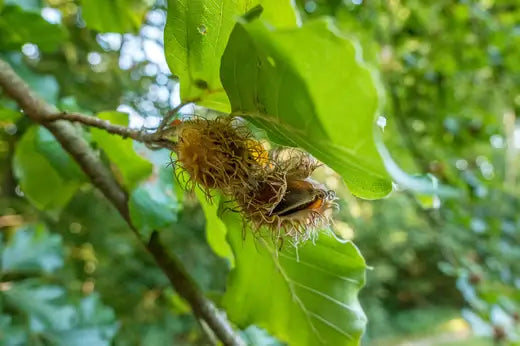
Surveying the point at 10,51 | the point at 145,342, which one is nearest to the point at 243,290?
the point at 10,51

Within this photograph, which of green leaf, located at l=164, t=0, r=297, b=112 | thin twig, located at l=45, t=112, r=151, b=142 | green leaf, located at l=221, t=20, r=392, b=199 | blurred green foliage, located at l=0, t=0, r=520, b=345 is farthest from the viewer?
blurred green foliage, located at l=0, t=0, r=520, b=345

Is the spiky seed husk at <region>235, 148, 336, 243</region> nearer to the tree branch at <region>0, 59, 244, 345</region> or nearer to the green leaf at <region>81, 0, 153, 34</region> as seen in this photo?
the tree branch at <region>0, 59, 244, 345</region>

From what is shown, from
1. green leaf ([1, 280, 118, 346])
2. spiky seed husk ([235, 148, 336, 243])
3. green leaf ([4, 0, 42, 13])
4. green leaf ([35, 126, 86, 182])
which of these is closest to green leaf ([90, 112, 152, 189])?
green leaf ([35, 126, 86, 182])

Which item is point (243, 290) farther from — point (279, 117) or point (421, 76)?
point (421, 76)

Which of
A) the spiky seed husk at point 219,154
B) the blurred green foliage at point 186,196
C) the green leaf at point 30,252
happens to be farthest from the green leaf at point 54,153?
the green leaf at point 30,252

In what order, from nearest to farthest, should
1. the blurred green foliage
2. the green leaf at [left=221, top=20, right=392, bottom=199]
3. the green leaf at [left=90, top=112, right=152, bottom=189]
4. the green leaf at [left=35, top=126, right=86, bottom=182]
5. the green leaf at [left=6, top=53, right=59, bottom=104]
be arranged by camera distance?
1. the green leaf at [left=221, top=20, right=392, bottom=199]
2. the green leaf at [left=90, top=112, right=152, bottom=189]
3. the green leaf at [left=35, top=126, right=86, bottom=182]
4. the green leaf at [left=6, top=53, right=59, bottom=104]
5. the blurred green foliage
